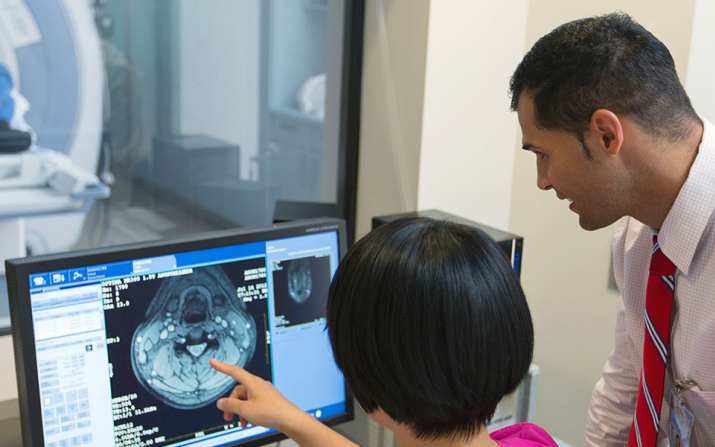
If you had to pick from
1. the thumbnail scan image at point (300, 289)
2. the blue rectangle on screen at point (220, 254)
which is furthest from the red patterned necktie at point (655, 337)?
the blue rectangle on screen at point (220, 254)

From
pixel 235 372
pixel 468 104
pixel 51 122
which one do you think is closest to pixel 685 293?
pixel 235 372

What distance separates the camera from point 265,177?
229cm

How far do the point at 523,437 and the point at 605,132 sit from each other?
482 millimetres

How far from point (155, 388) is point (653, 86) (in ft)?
2.98

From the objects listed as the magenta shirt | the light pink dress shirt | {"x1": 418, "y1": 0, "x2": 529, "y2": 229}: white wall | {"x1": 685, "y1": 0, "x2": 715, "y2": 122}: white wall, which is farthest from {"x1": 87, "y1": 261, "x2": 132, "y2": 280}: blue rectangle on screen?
{"x1": 685, "y1": 0, "x2": 715, "y2": 122}: white wall

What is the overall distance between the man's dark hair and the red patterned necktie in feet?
0.79

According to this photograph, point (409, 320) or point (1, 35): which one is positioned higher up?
point (1, 35)

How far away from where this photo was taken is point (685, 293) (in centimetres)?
118

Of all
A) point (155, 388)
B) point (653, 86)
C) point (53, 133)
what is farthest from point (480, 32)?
point (155, 388)

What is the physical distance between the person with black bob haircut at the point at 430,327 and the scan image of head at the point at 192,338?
34 centimetres

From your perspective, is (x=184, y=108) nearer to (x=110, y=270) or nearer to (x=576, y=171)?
(x=110, y=270)

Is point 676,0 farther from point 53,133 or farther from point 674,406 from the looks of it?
point 53,133

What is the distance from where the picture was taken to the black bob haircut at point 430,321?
0.80 metres

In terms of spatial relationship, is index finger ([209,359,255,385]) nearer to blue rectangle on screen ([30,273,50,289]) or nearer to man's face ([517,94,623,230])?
blue rectangle on screen ([30,273,50,289])
